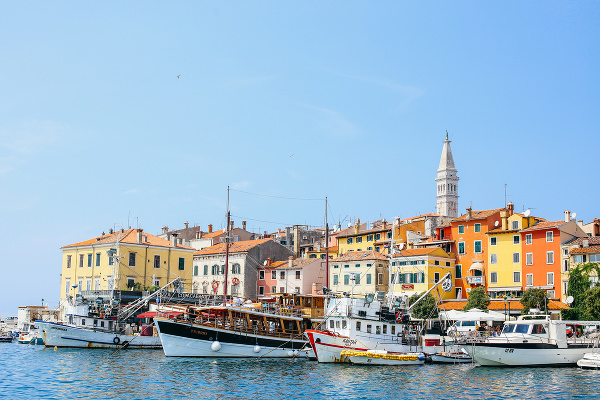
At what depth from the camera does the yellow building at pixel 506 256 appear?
213 feet

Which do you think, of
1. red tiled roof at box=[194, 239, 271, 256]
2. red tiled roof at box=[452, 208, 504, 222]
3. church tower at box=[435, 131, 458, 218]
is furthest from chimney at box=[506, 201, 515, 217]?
church tower at box=[435, 131, 458, 218]

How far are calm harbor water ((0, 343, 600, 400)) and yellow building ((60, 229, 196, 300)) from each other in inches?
1189

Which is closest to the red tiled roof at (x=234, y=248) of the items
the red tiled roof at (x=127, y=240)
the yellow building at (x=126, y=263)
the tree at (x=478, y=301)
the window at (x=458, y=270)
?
the yellow building at (x=126, y=263)

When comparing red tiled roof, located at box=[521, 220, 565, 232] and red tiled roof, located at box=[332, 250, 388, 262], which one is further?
red tiled roof, located at box=[332, 250, 388, 262]

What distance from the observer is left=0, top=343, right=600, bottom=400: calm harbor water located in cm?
3027

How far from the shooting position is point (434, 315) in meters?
61.1

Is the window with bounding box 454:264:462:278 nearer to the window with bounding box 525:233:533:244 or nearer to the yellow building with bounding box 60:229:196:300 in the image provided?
the window with bounding box 525:233:533:244

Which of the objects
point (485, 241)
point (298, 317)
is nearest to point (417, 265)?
point (485, 241)

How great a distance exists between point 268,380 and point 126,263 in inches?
1737

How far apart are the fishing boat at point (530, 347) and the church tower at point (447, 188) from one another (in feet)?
270

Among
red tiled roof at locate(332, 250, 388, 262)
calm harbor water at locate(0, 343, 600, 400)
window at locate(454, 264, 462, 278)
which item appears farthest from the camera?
red tiled roof at locate(332, 250, 388, 262)

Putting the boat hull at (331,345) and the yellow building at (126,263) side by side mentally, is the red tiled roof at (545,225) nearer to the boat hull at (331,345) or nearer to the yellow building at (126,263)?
the boat hull at (331,345)

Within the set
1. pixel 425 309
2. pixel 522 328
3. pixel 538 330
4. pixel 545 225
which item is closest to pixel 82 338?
pixel 425 309

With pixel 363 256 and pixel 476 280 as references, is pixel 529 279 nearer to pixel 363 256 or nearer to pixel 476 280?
pixel 476 280
